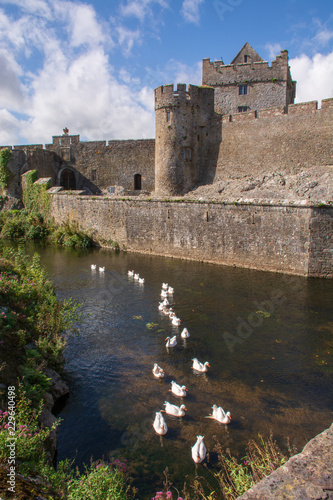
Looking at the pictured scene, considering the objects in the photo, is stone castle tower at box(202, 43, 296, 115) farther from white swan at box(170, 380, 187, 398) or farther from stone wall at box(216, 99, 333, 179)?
white swan at box(170, 380, 187, 398)

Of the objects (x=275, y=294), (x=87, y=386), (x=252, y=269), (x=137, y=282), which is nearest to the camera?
(x=87, y=386)

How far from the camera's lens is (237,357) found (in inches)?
304

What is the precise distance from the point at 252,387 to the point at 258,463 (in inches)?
89.8

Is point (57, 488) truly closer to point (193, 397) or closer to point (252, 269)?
point (193, 397)

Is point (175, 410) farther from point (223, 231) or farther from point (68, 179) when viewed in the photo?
point (68, 179)

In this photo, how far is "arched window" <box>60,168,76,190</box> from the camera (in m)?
29.9

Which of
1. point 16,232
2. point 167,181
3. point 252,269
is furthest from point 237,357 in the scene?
point 16,232

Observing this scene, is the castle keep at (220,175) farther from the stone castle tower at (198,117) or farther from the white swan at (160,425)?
the white swan at (160,425)

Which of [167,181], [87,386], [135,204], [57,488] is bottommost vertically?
[87,386]

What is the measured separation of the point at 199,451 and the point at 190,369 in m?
2.53

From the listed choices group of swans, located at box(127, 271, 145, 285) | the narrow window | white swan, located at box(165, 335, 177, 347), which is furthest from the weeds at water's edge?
the narrow window

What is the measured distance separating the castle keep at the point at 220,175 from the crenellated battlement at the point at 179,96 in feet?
0.20

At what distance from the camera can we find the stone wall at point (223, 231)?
13.2 metres

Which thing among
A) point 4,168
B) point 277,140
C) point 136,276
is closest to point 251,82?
point 277,140
